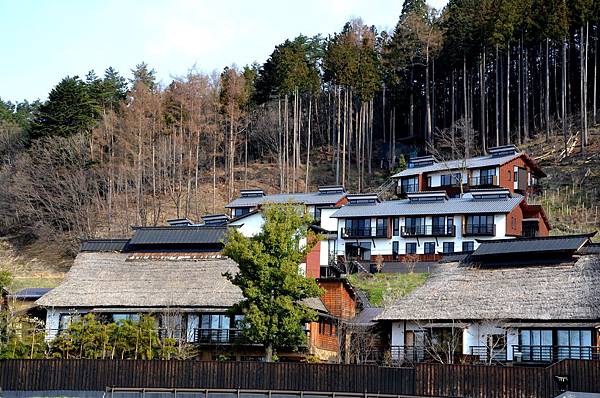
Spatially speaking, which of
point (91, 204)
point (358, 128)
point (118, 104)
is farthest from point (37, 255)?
point (358, 128)

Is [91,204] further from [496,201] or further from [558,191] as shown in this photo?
[558,191]

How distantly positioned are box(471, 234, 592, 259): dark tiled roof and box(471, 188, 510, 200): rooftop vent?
1421 cm

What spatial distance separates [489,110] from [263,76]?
63.7ft

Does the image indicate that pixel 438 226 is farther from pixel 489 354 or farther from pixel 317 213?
pixel 489 354

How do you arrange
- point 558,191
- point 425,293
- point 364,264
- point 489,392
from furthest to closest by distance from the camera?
point 558,191
point 364,264
point 425,293
point 489,392

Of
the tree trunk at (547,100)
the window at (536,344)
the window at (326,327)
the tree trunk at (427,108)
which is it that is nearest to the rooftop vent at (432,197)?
the tree trunk at (427,108)

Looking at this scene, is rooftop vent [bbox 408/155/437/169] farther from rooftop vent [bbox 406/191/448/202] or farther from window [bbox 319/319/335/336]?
window [bbox 319/319/335/336]

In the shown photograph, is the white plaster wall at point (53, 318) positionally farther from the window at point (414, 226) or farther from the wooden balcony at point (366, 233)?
the window at point (414, 226)

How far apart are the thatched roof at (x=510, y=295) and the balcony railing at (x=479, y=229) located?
1385cm

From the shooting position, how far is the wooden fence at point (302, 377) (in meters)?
28.2

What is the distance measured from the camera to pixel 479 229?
53.1 meters

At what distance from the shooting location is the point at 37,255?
6134 centimetres

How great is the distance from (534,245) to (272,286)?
1208cm

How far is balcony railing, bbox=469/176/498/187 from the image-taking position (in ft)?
196
